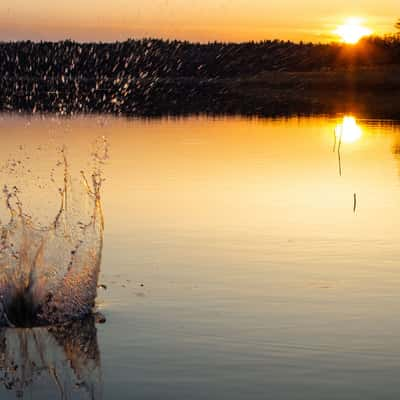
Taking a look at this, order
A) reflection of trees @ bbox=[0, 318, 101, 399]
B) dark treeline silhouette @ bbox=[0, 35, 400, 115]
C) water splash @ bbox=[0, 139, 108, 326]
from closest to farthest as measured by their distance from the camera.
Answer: reflection of trees @ bbox=[0, 318, 101, 399] < water splash @ bbox=[0, 139, 108, 326] < dark treeline silhouette @ bbox=[0, 35, 400, 115]

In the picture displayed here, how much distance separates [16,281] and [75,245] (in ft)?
6.31

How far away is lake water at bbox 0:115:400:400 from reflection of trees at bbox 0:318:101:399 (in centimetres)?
2

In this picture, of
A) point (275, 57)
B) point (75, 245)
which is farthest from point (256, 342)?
point (275, 57)

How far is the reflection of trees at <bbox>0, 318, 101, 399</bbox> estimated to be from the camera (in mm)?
10539

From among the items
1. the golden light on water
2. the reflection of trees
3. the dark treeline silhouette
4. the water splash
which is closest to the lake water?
the reflection of trees

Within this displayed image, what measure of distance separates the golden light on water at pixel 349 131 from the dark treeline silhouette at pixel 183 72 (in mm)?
18078

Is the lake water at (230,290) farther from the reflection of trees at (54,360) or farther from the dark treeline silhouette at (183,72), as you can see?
the dark treeline silhouette at (183,72)

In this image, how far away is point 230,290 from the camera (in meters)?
14.0

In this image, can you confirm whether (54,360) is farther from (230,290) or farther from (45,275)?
(230,290)

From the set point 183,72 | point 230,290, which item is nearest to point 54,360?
point 230,290

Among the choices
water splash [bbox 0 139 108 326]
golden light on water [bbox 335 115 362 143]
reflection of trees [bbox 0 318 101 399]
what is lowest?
reflection of trees [bbox 0 318 101 399]

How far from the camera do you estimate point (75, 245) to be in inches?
592

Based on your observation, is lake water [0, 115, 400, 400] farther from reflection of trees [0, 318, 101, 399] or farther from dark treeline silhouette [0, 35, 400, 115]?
dark treeline silhouette [0, 35, 400, 115]

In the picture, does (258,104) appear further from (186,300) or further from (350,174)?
(186,300)
